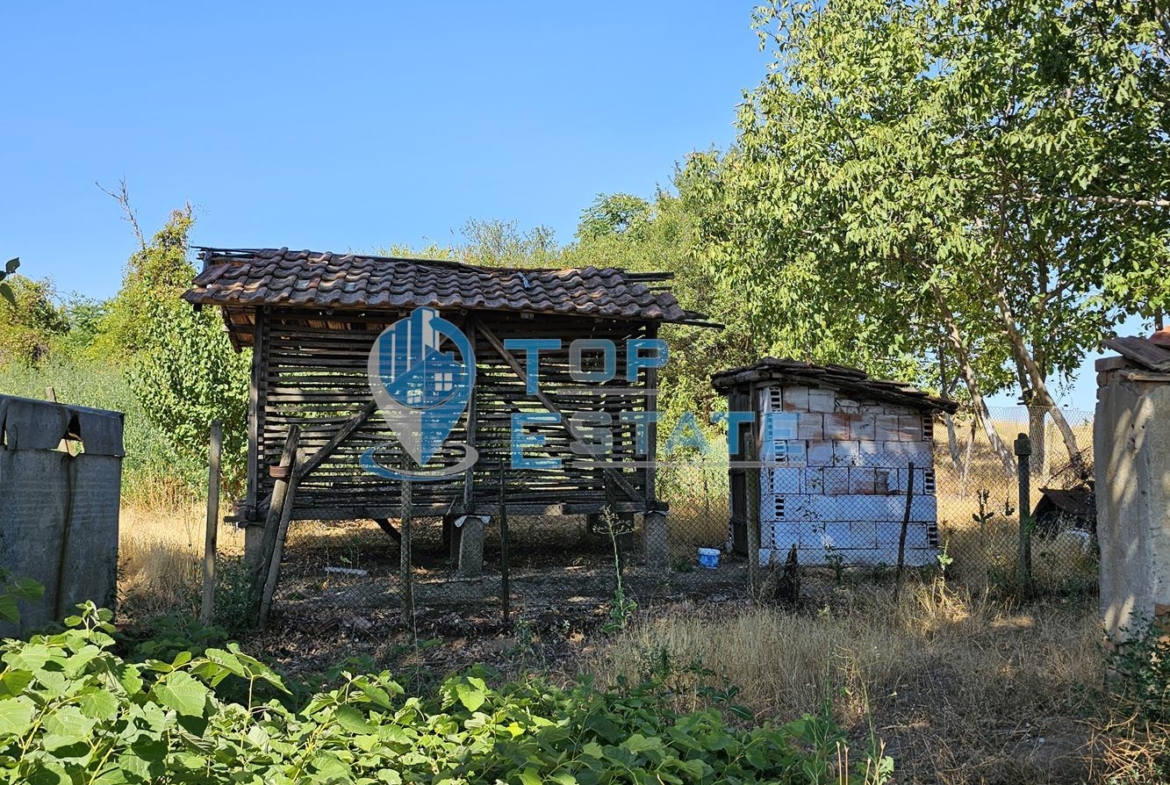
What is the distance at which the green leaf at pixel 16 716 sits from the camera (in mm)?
2203

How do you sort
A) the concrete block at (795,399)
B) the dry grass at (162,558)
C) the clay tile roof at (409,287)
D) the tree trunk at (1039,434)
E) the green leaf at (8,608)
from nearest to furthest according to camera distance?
the green leaf at (8,608) < the dry grass at (162,558) < the clay tile roof at (409,287) < the concrete block at (795,399) < the tree trunk at (1039,434)

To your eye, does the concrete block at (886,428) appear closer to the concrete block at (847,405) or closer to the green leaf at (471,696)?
the concrete block at (847,405)

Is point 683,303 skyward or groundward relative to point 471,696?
skyward

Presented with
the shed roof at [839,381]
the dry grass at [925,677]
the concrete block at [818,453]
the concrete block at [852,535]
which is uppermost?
the shed roof at [839,381]

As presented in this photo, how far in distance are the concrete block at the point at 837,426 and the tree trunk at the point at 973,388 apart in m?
3.24

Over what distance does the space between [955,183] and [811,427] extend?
3.86 metres

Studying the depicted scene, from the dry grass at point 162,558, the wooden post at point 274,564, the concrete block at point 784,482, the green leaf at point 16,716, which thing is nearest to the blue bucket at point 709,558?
the concrete block at point 784,482

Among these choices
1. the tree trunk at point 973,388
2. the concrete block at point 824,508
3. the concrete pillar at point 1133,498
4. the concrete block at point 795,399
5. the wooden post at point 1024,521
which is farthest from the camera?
the tree trunk at point 973,388

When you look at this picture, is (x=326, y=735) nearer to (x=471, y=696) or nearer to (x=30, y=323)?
(x=471, y=696)

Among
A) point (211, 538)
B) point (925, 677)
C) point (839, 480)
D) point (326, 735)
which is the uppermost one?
point (839, 480)

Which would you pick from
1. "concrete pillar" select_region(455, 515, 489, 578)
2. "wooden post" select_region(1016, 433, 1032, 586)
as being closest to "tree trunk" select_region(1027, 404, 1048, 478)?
"wooden post" select_region(1016, 433, 1032, 586)

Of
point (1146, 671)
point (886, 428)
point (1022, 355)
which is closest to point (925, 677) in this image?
point (1146, 671)

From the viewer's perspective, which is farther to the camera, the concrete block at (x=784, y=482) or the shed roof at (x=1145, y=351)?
the concrete block at (x=784, y=482)

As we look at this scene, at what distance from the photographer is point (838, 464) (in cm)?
1116
